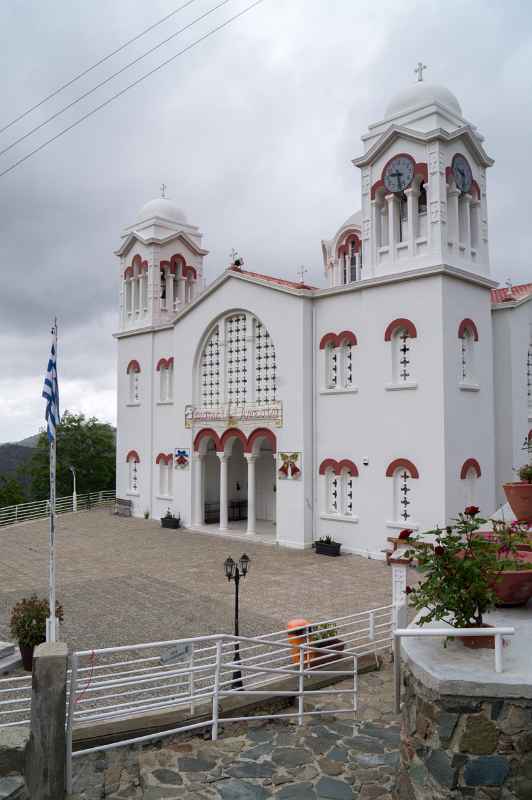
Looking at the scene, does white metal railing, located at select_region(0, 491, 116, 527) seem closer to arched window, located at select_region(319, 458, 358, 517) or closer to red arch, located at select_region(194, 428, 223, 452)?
red arch, located at select_region(194, 428, 223, 452)

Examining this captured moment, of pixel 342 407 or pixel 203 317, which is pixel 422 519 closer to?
pixel 342 407

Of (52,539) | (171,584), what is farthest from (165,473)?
(52,539)

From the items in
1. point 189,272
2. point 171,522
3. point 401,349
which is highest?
point 189,272

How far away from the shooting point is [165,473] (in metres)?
27.0

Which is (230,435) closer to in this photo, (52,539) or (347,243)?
(347,243)

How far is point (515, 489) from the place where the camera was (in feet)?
31.4

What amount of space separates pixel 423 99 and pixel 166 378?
14.9 m

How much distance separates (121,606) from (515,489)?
8683mm

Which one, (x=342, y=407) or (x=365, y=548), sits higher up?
(x=342, y=407)

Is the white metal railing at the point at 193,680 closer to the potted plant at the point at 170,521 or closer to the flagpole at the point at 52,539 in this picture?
the flagpole at the point at 52,539

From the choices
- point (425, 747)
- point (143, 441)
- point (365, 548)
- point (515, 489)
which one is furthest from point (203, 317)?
point (425, 747)

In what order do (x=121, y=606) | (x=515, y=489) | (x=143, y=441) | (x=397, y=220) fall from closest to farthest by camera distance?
1. (x=515, y=489)
2. (x=121, y=606)
3. (x=397, y=220)
4. (x=143, y=441)

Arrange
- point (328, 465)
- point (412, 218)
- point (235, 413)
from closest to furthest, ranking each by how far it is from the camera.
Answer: point (412, 218) → point (328, 465) → point (235, 413)

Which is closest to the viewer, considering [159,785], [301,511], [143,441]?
[159,785]
